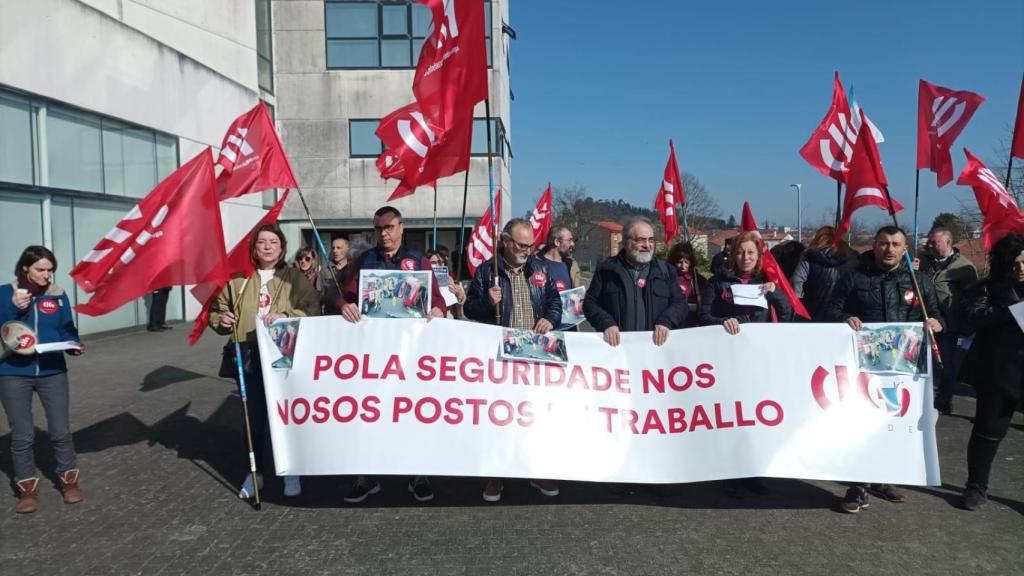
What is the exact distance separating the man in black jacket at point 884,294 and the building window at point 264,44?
2200 centimetres

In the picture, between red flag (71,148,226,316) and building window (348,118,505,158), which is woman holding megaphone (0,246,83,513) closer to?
red flag (71,148,226,316)

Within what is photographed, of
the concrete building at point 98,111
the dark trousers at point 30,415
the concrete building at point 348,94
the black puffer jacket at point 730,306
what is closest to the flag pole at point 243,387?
the dark trousers at point 30,415

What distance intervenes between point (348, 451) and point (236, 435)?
2816 mm

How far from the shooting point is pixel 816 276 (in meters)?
6.63

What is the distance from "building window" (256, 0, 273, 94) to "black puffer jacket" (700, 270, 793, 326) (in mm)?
21366

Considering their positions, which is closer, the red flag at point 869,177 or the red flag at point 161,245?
the red flag at point 161,245

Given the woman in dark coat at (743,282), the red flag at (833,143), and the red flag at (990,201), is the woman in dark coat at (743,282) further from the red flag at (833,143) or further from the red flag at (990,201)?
the red flag at (990,201)

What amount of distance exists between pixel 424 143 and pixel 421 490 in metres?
2.54

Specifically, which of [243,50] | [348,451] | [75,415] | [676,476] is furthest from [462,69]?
[243,50]

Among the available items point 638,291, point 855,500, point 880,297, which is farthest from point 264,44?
point 855,500

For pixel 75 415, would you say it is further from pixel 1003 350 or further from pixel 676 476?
pixel 1003 350

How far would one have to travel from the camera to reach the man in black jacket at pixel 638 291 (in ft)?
16.3

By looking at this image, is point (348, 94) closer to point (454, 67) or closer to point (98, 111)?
point (98, 111)

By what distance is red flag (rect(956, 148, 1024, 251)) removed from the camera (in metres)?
5.89
